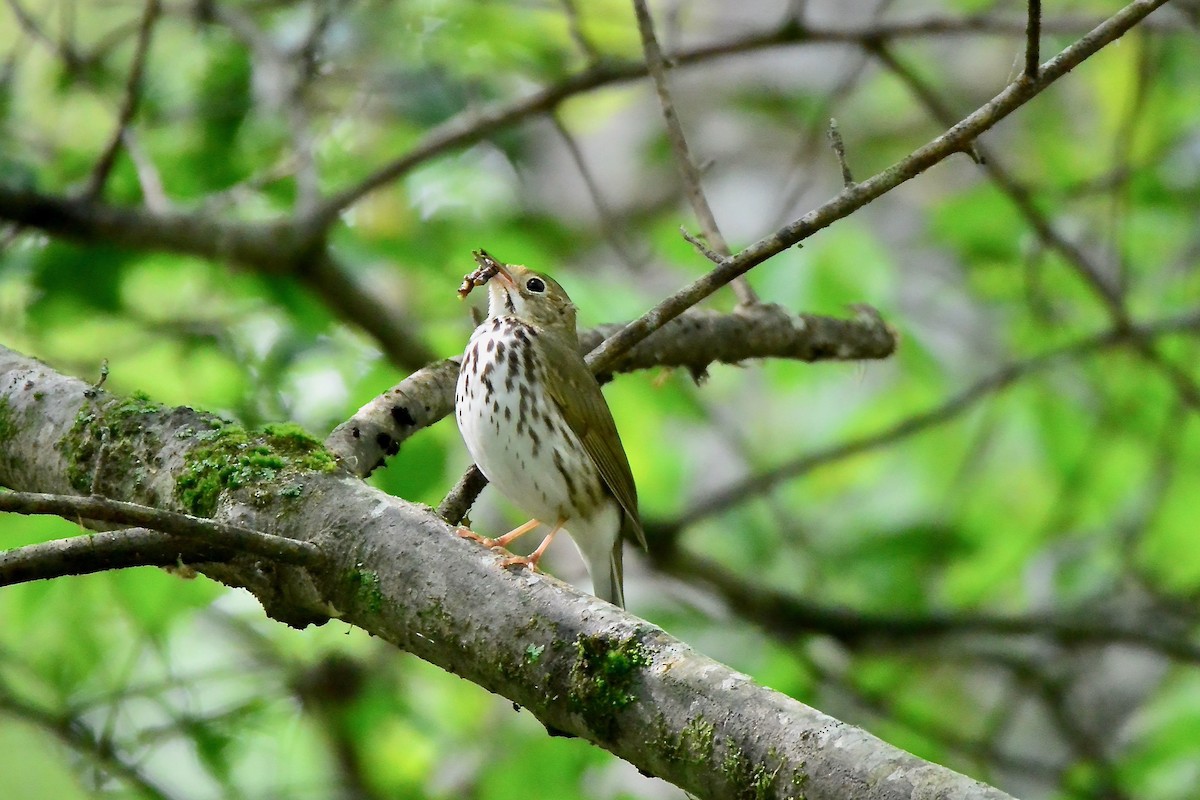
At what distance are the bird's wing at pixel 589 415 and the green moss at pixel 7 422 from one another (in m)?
1.51

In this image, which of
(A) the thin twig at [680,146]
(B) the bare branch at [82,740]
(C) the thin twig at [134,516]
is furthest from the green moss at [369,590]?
(B) the bare branch at [82,740]

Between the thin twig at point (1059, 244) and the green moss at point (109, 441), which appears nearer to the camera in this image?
the green moss at point (109, 441)

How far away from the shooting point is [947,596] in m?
6.50

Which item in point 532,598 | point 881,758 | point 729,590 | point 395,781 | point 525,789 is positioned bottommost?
point 881,758

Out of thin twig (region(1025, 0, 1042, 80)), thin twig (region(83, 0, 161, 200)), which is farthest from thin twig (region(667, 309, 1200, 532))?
thin twig (region(1025, 0, 1042, 80))

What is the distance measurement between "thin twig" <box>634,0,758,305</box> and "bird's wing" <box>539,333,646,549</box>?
0.54 meters

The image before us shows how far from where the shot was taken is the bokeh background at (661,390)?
15.4 ft

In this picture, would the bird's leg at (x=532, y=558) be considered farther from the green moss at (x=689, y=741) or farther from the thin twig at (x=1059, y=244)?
the thin twig at (x=1059, y=244)

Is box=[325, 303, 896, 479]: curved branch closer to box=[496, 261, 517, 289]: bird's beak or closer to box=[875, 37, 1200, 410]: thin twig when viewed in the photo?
box=[496, 261, 517, 289]: bird's beak

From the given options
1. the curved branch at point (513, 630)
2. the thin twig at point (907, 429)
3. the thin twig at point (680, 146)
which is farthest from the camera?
the thin twig at point (907, 429)

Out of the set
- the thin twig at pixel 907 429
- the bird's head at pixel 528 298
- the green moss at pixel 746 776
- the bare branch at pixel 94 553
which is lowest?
the green moss at pixel 746 776

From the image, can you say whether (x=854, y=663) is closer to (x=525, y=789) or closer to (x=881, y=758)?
(x=525, y=789)

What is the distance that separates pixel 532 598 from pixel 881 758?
65cm

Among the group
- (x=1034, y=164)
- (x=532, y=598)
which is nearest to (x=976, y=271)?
(x=1034, y=164)
